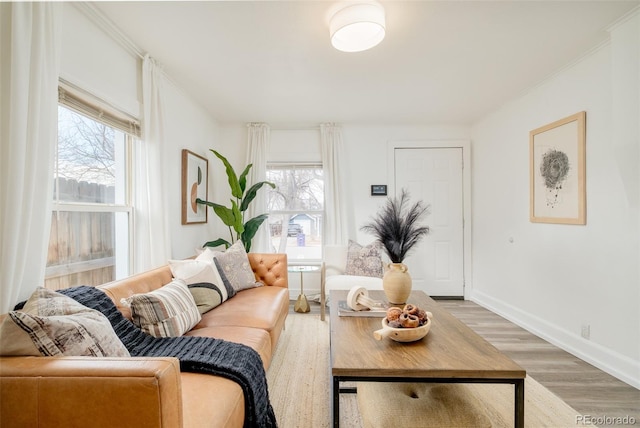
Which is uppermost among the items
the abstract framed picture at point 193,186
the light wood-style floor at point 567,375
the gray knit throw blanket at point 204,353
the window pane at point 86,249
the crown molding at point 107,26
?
the crown molding at point 107,26

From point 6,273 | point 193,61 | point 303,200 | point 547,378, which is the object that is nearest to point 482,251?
point 547,378

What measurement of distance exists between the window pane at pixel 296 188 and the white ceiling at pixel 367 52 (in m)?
0.97

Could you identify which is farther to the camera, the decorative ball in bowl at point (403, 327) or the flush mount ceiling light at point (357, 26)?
the flush mount ceiling light at point (357, 26)

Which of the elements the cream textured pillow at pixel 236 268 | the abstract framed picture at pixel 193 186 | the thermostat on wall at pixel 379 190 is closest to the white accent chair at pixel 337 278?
the cream textured pillow at pixel 236 268

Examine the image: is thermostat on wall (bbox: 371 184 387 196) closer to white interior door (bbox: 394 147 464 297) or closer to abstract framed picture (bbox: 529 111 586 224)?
white interior door (bbox: 394 147 464 297)

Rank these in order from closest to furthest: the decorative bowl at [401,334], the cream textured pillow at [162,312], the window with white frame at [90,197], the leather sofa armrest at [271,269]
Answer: the decorative bowl at [401,334] → the cream textured pillow at [162,312] → the window with white frame at [90,197] → the leather sofa armrest at [271,269]

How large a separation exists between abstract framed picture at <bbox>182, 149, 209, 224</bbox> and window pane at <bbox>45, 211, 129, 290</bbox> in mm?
859

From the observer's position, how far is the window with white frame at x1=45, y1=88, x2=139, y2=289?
170 centimetres

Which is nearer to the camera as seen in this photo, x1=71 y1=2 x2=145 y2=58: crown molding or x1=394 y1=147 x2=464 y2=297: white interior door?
x1=71 y1=2 x2=145 y2=58: crown molding

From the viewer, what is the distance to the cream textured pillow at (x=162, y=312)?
147 centimetres

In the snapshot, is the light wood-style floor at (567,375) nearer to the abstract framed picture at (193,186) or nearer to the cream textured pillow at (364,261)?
the cream textured pillow at (364,261)

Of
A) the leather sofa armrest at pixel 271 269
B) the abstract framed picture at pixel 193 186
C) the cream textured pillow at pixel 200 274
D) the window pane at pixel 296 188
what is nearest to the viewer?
the cream textured pillow at pixel 200 274

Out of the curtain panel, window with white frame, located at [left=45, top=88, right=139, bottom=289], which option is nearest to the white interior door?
the curtain panel

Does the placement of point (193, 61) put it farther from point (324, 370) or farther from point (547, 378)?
point (547, 378)
